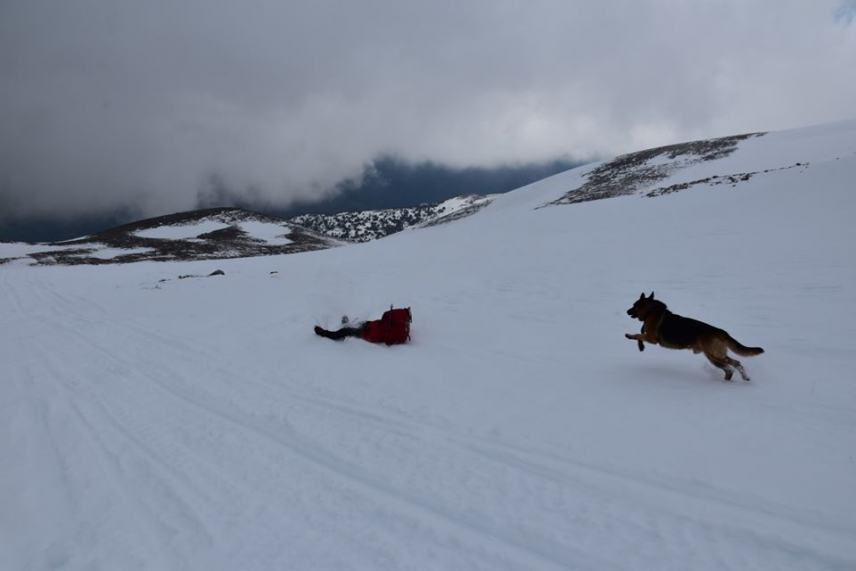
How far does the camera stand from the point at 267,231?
88.4 m

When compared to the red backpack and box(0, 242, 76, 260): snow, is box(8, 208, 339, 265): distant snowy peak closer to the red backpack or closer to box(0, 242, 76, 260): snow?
box(0, 242, 76, 260): snow

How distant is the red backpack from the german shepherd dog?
14.6 ft

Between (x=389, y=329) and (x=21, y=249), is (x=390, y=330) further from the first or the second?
(x=21, y=249)

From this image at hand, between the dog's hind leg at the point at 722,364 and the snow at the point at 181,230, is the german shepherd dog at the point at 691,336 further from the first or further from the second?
the snow at the point at 181,230

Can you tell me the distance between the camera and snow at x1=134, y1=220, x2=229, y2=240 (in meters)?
78.3

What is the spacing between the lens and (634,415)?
523 centimetres

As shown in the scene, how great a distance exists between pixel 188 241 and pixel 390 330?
73269 millimetres

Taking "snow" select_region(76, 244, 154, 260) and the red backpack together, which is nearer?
the red backpack

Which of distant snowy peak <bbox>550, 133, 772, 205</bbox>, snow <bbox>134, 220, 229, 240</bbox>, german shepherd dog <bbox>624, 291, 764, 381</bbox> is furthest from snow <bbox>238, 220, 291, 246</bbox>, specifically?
german shepherd dog <bbox>624, 291, 764, 381</bbox>

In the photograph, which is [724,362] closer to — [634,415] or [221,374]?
[634,415]

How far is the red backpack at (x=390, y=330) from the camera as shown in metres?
9.06

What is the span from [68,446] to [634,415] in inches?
272

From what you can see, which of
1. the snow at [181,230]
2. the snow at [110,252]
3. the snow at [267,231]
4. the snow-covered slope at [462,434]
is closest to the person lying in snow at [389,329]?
the snow-covered slope at [462,434]

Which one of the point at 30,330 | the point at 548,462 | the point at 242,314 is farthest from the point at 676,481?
the point at 30,330
